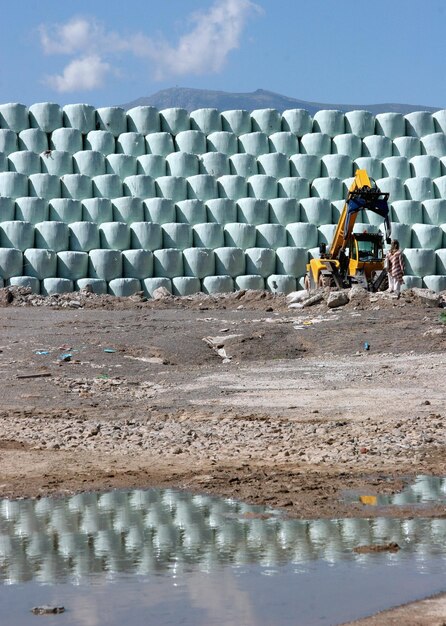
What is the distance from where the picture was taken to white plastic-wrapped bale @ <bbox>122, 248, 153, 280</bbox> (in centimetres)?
2544

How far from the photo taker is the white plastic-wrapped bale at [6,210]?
26188mm

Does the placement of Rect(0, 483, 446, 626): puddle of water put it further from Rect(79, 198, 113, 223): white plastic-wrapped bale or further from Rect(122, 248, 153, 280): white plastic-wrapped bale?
Rect(79, 198, 113, 223): white plastic-wrapped bale

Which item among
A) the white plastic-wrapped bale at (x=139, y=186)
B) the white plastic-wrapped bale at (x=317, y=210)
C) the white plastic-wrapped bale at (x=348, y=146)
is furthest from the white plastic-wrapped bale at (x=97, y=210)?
the white plastic-wrapped bale at (x=348, y=146)

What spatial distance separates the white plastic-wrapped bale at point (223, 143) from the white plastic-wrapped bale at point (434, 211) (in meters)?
4.86

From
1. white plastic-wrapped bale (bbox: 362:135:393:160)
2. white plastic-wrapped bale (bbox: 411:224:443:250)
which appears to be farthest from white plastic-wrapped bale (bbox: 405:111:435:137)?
white plastic-wrapped bale (bbox: 411:224:443:250)

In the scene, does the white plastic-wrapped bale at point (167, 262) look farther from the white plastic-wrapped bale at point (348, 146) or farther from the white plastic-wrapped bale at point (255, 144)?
the white plastic-wrapped bale at point (348, 146)

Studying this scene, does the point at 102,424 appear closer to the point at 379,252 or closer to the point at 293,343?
the point at 293,343

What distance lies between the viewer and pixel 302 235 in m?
26.5

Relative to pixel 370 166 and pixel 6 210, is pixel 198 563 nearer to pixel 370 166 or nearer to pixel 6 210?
pixel 6 210

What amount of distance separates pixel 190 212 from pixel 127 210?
143 cm

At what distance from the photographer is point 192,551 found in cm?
624

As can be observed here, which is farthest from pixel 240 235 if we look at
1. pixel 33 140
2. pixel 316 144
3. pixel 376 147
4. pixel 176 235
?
pixel 33 140

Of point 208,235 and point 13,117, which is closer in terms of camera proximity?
point 208,235

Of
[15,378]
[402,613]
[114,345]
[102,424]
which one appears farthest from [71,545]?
[114,345]
